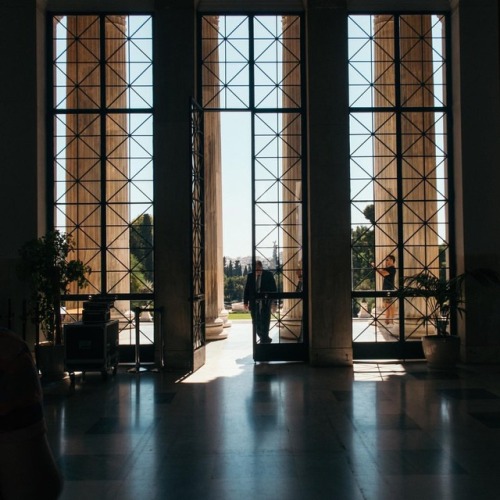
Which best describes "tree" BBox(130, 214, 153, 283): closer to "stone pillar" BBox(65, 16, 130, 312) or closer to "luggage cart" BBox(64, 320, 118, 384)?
"stone pillar" BBox(65, 16, 130, 312)

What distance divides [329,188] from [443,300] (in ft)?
9.13

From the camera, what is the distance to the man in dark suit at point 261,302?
12.0 metres

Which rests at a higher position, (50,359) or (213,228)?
(213,228)

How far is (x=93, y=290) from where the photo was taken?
12273 mm

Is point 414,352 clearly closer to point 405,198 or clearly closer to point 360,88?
point 405,198

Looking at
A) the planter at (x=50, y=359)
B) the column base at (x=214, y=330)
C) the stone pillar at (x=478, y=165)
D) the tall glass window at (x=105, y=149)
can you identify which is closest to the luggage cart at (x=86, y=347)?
the planter at (x=50, y=359)

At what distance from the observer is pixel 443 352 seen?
431 inches

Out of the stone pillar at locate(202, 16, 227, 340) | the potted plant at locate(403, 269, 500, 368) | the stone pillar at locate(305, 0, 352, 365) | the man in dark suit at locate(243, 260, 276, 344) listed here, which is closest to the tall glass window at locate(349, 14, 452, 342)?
the stone pillar at locate(305, 0, 352, 365)

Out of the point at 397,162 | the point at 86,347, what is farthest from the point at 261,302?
the point at 397,162

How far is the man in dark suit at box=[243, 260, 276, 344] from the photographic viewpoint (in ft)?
39.2

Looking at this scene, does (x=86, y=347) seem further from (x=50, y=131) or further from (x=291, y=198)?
(x=291, y=198)

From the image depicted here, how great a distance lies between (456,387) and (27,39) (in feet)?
30.2

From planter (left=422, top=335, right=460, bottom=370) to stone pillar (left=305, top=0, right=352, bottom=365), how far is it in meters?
1.40

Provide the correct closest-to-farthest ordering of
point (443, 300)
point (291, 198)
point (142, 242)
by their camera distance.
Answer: point (443, 300) < point (291, 198) < point (142, 242)
